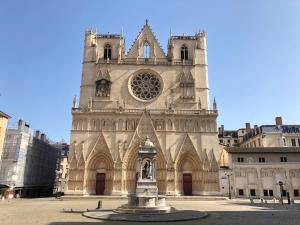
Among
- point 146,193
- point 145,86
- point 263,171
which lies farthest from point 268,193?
point 146,193

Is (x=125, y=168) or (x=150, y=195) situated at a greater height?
(x=125, y=168)

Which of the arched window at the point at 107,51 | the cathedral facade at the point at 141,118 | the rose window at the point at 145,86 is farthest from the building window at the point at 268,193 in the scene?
the arched window at the point at 107,51

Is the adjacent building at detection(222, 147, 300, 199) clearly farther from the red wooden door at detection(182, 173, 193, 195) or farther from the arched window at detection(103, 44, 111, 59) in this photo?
the arched window at detection(103, 44, 111, 59)

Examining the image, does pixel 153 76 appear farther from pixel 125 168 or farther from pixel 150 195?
pixel 150 195

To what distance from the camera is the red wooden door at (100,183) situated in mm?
38344

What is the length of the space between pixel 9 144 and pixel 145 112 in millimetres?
23869

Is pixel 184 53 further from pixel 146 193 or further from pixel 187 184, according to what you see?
pixel 146 193

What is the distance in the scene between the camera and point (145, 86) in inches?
1724

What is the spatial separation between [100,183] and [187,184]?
41.7 feet

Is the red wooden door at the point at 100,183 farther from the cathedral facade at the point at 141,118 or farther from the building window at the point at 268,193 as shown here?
the building window at the point at 268,193

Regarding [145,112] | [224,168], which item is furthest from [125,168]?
[224,168]

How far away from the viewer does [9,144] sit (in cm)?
4459

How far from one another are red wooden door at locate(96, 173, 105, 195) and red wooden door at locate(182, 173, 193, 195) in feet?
38.5

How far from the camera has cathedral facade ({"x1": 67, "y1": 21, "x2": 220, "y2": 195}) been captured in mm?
38125
